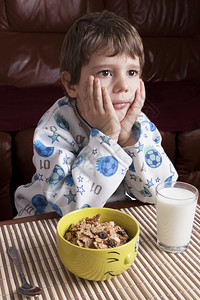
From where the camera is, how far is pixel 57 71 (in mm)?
2486

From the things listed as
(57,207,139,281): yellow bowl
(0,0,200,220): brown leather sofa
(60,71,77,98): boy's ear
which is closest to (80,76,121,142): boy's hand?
(60,71,77,98): boy's ear

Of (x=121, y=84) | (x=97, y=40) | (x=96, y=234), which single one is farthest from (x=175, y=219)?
(x=97, y=40)

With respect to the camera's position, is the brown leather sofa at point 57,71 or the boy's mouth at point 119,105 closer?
the boy's mouth at point 119,105

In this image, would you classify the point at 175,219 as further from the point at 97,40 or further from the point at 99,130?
the point at 97,40

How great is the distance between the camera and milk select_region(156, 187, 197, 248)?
732mm

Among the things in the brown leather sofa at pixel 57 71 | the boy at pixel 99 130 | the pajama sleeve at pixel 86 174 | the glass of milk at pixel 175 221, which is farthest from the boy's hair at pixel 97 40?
the brown leather sofa at pixel 57 71

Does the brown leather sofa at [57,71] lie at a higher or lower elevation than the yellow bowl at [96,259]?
lower

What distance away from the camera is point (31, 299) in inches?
23.1

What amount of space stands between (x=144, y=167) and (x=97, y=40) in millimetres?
370

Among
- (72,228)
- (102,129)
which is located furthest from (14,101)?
(72,228)

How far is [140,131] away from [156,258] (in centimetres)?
46

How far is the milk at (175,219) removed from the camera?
2.40 feet

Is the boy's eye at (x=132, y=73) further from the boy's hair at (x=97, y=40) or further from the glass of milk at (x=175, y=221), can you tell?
the glass of milk at (x=175, y=221)

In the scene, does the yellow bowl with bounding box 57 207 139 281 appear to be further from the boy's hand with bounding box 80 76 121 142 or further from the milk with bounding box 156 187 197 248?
the boy's hand with bounding box 80 76 121 142
